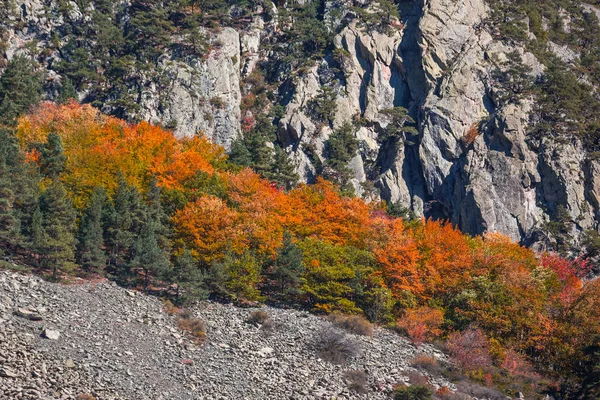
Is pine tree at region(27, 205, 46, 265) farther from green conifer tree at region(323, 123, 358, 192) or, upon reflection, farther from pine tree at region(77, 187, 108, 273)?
green conifer tree at region(323, 123, 358, 192)

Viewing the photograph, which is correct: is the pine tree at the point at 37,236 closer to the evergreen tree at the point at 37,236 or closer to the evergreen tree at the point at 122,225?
the evergreen tree at the point at 37,236

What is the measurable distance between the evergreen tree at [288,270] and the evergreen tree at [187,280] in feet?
23.4

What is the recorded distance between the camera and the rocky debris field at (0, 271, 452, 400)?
120 feet

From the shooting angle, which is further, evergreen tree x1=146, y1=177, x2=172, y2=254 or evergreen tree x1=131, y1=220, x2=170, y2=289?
evergreen tree x1=146, y1=177, x2=172, y2=254

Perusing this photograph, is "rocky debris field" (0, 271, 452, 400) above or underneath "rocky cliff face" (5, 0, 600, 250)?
underneath

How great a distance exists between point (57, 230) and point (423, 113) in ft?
216

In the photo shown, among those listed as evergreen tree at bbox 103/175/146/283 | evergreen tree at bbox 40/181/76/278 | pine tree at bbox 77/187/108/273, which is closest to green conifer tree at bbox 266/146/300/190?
evergreen tree at bbox 103/175/146/283

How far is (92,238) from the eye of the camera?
53656 millimetres

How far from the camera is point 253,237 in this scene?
61.2 m

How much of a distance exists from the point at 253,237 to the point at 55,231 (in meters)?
16.8

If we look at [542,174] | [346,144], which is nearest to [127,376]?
[346,144]

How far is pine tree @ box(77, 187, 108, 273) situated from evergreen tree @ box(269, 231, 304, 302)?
14.0 m

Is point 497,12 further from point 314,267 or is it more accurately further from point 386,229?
point 314,267

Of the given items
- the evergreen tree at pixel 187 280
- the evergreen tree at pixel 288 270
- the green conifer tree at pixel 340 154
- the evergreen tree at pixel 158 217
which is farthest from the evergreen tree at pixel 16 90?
the green conifer tree at pixel 340 154
